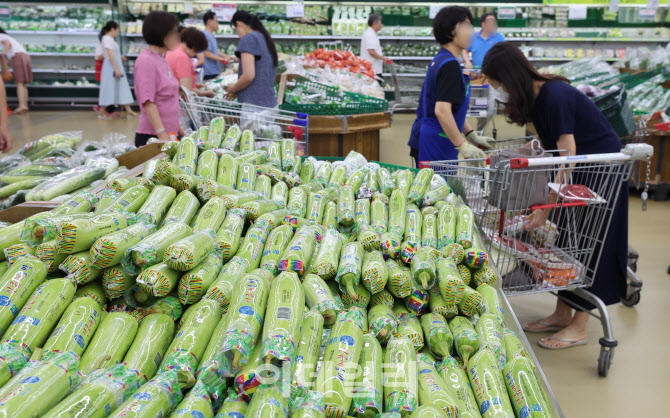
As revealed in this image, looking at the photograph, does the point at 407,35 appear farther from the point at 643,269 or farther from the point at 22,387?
the point at 22,387

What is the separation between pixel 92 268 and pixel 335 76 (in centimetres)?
514

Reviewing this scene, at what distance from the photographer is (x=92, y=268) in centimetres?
147

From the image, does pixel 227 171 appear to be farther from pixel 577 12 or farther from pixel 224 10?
pixel 577 12

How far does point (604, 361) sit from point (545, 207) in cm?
93

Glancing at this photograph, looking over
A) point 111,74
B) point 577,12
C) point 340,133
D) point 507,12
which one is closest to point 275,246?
point 340,133

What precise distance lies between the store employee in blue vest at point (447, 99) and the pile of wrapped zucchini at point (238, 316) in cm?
142

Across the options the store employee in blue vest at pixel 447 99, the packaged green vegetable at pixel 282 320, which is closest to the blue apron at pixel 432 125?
the store employee in blue vest at pixel 447 99

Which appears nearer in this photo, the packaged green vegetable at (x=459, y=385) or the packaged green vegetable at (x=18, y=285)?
the packaged green vegetable at (x=459, y=385)

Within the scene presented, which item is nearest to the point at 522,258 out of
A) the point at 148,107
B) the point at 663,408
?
the point at 663,408

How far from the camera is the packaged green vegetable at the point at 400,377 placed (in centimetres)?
117

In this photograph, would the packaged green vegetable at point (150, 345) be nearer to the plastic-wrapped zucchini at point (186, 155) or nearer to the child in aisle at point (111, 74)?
the plastic-wrapped zucchini at point (186, 155)

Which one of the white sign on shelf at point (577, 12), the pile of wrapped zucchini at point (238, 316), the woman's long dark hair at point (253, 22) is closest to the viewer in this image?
the pile of wrapped zucchini at point (238, 316)

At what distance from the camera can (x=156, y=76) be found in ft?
12.5

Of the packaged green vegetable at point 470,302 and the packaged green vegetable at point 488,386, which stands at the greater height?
the packaged green vegetable at point 470,302
